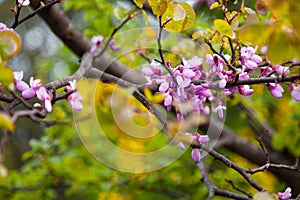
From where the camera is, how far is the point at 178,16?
740 mm

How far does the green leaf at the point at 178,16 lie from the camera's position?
0.74 m

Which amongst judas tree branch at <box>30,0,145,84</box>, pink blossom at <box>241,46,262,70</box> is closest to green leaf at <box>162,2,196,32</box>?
pink blossom at <box>241,46,262,70</box>

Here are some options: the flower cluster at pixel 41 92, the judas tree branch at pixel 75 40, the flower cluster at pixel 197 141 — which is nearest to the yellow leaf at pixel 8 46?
the flower cluster at pixel 41 92

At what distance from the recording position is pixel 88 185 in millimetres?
1819

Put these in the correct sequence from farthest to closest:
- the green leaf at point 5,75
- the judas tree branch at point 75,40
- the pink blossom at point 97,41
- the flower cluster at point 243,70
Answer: the judas tree branch at point 75,40
the pink blossom at point 97,41
the flower cluster at point 243,70
the green leaf at point 5,75

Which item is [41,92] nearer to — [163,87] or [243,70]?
[163,87]

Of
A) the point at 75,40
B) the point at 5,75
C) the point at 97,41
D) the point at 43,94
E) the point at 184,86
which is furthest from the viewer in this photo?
the point at 75,40

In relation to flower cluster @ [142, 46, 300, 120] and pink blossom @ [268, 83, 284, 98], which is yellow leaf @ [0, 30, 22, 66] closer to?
flower cluster @ [142, 46, 300, 120]

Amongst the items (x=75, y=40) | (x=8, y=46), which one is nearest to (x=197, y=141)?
(x=8, y=46)

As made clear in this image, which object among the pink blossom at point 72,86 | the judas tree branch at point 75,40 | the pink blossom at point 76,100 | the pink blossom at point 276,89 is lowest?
the judas tree branch at point 75,40

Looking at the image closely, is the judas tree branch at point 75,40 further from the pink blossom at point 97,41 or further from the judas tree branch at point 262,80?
the judas tree branch at point 262,80

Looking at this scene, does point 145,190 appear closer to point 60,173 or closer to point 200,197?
point 200,197

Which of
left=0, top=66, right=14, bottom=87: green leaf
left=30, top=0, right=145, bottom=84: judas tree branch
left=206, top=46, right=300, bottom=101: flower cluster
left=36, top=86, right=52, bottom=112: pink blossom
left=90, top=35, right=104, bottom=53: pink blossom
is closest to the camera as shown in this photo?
left=0, top=66, right=14, bottom=87: green leaf

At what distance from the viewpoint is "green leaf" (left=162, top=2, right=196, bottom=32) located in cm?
74
